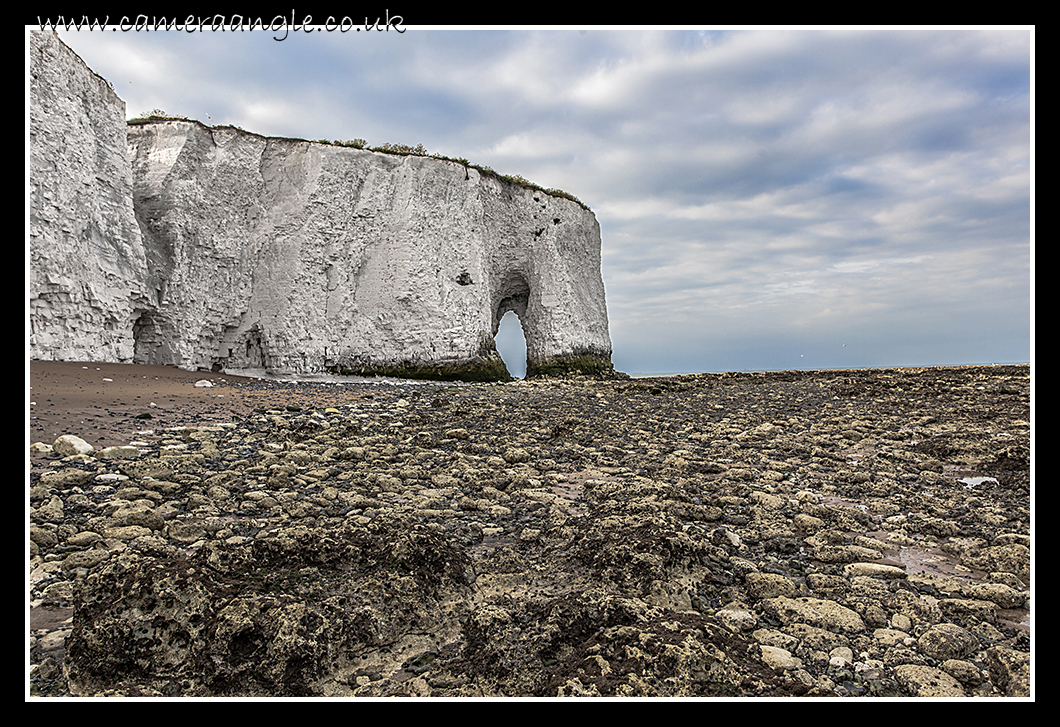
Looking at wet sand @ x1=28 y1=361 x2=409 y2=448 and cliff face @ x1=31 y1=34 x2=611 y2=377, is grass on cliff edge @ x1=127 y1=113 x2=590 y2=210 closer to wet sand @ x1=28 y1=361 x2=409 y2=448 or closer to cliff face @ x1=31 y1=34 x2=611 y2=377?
cliff face @ x1=31 y1=34 x2=611 y2=377

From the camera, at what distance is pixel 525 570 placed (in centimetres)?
344

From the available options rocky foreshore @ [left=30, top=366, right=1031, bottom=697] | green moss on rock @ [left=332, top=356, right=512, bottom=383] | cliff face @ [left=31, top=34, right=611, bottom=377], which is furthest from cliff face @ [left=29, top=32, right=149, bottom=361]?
rocky foreshore @ [left=30, top=366, right=1031, bottom=697]

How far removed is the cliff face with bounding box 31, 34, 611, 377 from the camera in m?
17.2

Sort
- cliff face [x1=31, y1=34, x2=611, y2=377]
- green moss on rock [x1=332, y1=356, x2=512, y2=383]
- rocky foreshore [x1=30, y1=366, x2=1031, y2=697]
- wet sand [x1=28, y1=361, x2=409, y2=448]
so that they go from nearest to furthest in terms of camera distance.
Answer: rocky foreshore [x1=30, y1=366, x2=1031, y2=697]
wet sand [x1=28, y1=361, x2=409, y2=448]
cliff face [x1=31, y1=34, x2=611, y2=377]
green moss on rock [x1=332, y1=356, x2=512, y2=383]

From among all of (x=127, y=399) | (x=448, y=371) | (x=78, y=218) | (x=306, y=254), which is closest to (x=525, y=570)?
(x=127, y=399)

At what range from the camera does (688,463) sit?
241 inches

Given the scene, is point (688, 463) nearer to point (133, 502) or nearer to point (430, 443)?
point (430, 443)

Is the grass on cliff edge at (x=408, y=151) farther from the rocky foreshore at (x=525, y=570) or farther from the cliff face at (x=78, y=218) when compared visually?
the rocky foreshore at (x=525, y=570)

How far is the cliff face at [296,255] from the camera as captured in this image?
17.2m

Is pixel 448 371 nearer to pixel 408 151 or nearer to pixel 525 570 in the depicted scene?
pixel 408 151

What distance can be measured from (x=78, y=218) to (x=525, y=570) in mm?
15931

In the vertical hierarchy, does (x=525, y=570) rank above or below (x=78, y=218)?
below

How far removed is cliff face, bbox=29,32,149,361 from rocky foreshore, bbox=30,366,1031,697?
9913 mm

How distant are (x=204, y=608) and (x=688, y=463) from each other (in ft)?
16.2
